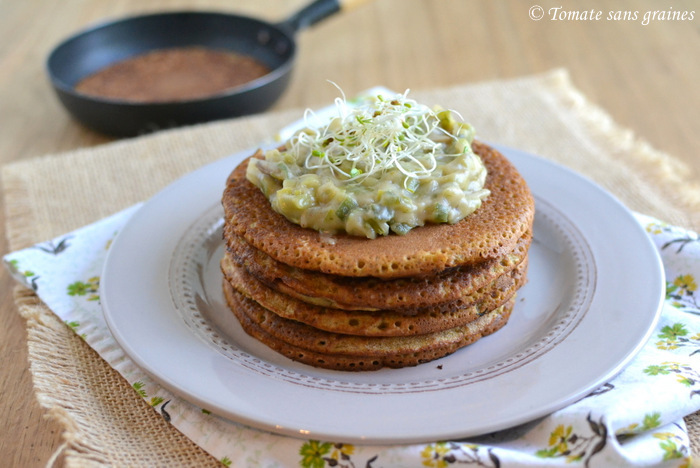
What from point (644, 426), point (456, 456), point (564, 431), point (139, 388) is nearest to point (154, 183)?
point (139, 388)

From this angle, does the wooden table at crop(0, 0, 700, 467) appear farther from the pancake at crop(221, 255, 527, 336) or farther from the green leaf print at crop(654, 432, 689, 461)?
the green leaf print at crop(654, 432, 689, 461)

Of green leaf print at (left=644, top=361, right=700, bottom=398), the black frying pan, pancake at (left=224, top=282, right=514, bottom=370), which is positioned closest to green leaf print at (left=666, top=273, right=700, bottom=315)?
green leaf print at (left=644, top=361, right=700, bottom=398)

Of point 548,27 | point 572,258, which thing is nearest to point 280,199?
point 572,258

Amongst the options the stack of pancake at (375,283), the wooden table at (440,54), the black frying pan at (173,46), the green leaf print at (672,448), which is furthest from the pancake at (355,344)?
the wooden table at (440,54)

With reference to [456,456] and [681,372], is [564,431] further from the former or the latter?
[681,372]

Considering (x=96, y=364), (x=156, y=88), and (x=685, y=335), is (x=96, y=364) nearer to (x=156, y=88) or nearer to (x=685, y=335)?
(x=685, y=335)

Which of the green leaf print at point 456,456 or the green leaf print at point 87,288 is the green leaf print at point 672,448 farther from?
the green leaf print at point 87,288
